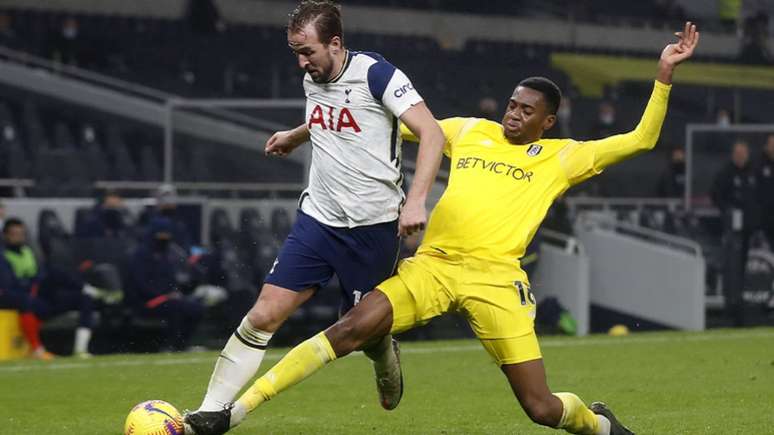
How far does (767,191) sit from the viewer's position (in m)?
17.5

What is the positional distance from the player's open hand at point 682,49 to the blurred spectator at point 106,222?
9.36 metres

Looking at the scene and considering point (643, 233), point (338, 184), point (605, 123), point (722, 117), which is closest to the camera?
point (338, 184)

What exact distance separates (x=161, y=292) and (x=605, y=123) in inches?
346

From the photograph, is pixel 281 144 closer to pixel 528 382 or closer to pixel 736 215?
pixel 528 382

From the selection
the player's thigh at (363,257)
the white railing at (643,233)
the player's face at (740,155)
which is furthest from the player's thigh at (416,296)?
the player's face at (740,155)

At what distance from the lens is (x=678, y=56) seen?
21.4ft

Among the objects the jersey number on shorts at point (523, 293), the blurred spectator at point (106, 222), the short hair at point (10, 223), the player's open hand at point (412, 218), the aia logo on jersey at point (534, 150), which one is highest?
the aia logo on jersey at point (534, 150)

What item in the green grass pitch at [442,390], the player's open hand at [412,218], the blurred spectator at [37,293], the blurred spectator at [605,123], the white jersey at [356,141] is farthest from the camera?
the blurred spectator at [605,123]

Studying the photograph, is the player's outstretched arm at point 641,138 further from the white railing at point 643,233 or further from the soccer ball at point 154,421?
the white railing at point 643,233

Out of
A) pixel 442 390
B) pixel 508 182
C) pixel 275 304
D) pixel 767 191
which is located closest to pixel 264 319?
pixel 275 304

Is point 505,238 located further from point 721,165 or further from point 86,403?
point 721,165

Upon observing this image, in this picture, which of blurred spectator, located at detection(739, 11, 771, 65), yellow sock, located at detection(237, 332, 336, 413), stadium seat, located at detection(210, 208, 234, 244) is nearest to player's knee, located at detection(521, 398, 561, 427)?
yellow sock, located at detection(237, 332, 336, 413)

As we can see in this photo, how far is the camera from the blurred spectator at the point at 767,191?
17.5 m

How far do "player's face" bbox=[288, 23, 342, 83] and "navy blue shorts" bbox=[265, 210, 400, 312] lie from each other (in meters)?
0.69
